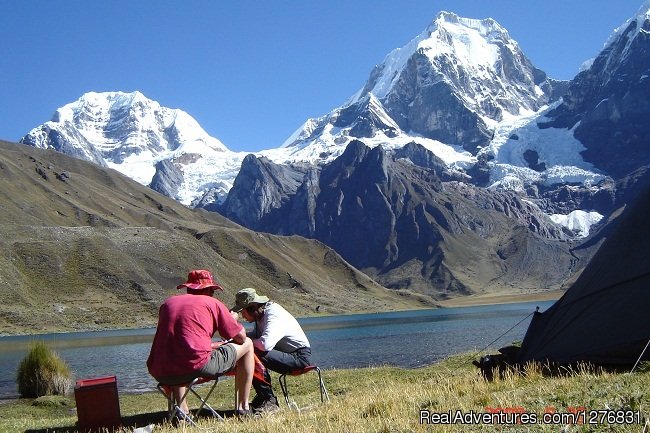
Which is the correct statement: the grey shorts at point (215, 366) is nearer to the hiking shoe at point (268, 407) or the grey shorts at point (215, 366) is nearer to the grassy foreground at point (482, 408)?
the grassy foreground at point (482, 408)

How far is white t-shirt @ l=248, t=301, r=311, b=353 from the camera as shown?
13258 mm

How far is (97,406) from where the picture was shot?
12383 mm

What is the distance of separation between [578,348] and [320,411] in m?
6.35

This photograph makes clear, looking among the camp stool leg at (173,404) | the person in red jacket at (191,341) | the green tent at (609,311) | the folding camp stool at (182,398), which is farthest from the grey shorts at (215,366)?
the green tent at (609,311)

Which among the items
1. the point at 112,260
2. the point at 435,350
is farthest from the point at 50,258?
the point at 435,350

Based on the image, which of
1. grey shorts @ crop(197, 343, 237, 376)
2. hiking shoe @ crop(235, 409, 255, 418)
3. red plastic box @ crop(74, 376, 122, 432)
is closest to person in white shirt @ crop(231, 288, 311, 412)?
hiking shoe @ crop(235, 409, 255, 418)

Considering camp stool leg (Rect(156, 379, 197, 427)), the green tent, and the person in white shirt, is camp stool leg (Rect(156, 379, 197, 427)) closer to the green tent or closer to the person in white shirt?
the person in white shirt

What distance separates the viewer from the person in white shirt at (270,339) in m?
13.1

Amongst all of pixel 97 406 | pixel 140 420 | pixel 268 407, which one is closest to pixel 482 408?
pixel 268 407

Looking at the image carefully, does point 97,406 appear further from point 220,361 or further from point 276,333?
point 276,333

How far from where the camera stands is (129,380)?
39.8 metres

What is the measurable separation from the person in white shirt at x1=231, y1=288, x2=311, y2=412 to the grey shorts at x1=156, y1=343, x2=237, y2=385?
1.30 metres

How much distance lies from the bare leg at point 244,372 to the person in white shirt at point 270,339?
78cm

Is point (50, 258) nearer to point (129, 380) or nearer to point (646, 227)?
point (129, 380)
